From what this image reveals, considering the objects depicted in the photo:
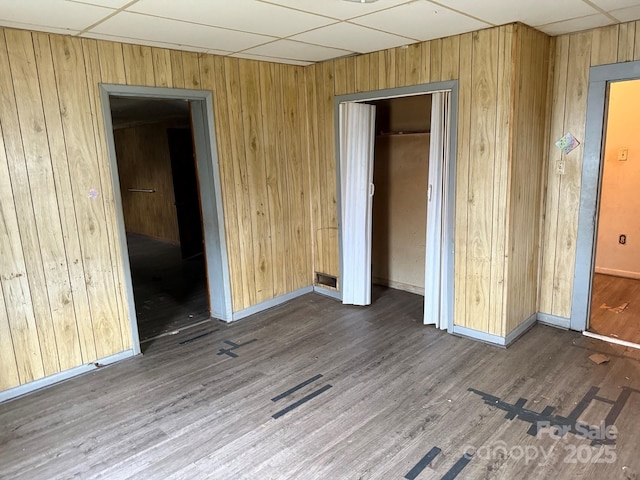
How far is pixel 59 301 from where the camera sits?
3195mm

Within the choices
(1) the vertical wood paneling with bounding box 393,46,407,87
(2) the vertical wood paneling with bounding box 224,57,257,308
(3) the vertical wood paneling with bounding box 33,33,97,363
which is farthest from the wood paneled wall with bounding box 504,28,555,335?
(3) the vertical wood paneling with bounding box 33,33,97,363

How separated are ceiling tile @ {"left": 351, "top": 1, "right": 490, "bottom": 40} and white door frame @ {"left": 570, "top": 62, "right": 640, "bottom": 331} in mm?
1057

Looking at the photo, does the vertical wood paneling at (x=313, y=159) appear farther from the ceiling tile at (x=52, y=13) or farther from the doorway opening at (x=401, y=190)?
the ceiling tile at (x=52, y=13)

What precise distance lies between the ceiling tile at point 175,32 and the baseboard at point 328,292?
254 centimetres

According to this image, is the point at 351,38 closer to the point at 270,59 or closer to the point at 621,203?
the point at 270,59

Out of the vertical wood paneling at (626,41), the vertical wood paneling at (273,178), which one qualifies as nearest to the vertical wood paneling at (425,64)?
the vertical wood paneling at (626,41)

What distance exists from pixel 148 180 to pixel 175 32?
19.7 ft

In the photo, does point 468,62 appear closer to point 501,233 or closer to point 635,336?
point 501,233

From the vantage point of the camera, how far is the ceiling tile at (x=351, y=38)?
315cm

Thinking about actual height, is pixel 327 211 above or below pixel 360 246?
above

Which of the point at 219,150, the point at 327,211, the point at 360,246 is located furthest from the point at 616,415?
the point at 219,150

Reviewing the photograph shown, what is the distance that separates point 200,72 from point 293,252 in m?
1.98

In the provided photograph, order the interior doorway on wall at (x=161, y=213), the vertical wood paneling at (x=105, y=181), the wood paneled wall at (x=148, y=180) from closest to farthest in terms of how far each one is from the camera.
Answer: the vertical wood paneling at (x=105, y=181)
the interior doorway on wall at (x=161, y=213)
the wood paneled wall at (x=148, y=180)

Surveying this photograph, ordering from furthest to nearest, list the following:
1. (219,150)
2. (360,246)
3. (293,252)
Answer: (293,252), (360,246), (219,150)
